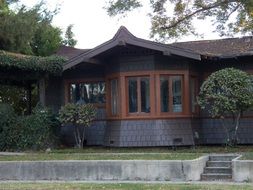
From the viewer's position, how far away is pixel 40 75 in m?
23.5

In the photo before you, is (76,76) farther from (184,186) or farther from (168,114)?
(184,186)

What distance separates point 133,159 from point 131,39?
19.9 feet

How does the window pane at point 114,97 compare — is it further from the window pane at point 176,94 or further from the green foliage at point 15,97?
the green foliage at point 15,97

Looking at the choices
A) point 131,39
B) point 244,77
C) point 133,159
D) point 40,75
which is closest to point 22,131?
point 40,75

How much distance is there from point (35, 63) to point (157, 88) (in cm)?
508

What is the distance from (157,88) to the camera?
843 inches

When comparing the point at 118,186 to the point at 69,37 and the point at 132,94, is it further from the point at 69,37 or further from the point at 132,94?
the point at 69,37

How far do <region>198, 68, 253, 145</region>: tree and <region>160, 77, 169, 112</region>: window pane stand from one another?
1533 mm

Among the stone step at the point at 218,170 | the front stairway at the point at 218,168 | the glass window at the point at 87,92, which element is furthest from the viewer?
the glass window at the point at 87,92

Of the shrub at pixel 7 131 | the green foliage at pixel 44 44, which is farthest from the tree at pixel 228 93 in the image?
the green foliage at pixel 44 44

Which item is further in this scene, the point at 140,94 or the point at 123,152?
the point at 140,94

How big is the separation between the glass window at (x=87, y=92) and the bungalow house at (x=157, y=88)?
0.81m

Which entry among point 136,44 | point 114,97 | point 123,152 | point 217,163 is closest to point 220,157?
point 217,163

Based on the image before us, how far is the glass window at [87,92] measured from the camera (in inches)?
933
